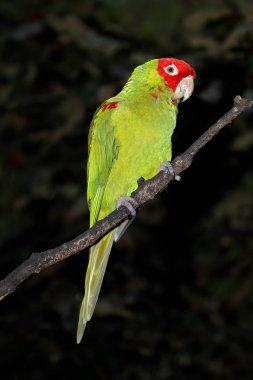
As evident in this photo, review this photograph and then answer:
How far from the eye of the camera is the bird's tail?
2268 mm

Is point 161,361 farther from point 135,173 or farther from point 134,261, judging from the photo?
point 135,173

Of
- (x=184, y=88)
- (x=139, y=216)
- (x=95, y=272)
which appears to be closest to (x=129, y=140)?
(x=184, y=88)

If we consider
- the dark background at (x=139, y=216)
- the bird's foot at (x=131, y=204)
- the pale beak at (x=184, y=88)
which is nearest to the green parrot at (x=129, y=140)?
the pale beak at (x=184, y=88)

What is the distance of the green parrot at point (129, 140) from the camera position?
7.53 feet

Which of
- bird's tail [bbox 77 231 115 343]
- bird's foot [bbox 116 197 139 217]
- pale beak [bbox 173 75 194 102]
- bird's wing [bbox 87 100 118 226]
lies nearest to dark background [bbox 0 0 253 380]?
bird's tail [bbox 77 231 115 343]

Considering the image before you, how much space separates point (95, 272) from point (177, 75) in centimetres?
100

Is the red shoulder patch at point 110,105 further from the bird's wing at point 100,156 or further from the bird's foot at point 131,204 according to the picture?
the bird's foot at point 131,204

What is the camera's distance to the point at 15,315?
106 inches

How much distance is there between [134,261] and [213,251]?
0.79 meters

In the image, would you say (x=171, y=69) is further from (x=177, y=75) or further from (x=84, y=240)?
(x=84, y=240)

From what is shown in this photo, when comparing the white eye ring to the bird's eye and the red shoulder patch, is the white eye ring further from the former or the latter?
the red shoulder patch

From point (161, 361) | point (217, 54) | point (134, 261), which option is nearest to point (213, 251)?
point (134, 261)

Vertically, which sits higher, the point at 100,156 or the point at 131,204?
the point at 100,156

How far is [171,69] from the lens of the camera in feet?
8.00
